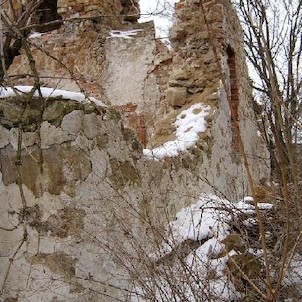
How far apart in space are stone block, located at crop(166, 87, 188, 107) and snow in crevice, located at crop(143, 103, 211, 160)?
0.66 ft

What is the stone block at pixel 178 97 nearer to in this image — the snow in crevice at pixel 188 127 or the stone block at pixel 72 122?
the snow in crevice at pixel 188 127

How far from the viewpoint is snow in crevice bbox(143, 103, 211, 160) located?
456 cm

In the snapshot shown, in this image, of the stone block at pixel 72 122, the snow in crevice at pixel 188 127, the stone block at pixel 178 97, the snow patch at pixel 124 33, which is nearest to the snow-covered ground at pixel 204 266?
the stone block at pixel 72 122

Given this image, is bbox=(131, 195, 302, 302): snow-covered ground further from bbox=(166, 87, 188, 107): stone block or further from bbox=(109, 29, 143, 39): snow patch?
bbox=(109, 29, 143, 39): snow patch

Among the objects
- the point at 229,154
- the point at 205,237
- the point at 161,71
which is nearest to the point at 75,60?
the point at 161,71

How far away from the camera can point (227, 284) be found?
8.50ft

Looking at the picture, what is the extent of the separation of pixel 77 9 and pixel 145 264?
282 inches

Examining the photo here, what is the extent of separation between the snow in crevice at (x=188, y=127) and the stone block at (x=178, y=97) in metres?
0.20

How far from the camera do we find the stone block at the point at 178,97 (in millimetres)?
5653

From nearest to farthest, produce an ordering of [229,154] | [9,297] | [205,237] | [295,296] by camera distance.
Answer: [295,296] → [9,297] → [205,237] → [229,154]

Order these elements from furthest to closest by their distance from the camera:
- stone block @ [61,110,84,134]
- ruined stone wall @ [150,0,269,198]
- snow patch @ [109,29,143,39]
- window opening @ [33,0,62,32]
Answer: window opening @ [33,0,62,32], snow patch @ [109,29,143,39], ruined stone wall @ [150,0,269,198], stone block @ [61,110,84,134]

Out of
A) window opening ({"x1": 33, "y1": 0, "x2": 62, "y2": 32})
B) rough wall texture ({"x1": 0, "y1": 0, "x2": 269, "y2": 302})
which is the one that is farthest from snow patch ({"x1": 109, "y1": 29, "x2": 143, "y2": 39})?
rough wall texture ({"x1": 0, "y1": 0, "x2": 269, "y2": 302})

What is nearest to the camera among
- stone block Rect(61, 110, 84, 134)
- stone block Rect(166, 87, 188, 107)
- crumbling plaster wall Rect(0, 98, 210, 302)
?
crumbling plaster wall Rect(0, 98, 210, 302)

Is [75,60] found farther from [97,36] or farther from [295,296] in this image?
[295,296]
